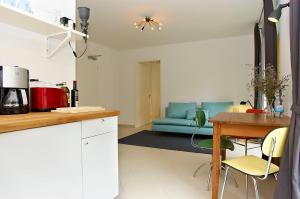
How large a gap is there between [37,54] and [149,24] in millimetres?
2911

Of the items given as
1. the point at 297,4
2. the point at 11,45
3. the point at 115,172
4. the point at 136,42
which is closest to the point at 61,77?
the point at 11,45

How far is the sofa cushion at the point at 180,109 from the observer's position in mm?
5355

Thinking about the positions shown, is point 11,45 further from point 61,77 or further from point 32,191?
point 32,191

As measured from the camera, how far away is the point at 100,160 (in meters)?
1.65

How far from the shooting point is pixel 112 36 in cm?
509

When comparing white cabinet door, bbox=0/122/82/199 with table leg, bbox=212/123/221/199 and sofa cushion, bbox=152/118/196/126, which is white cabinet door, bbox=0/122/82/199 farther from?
sofa cushion, bbox=152/118/196/126

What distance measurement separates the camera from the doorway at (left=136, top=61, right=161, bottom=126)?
21.6 feet

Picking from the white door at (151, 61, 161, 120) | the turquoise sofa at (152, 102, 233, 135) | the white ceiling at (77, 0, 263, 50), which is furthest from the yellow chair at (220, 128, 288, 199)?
the white door at (151, 61, 161, 120)

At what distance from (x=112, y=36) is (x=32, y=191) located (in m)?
4.47

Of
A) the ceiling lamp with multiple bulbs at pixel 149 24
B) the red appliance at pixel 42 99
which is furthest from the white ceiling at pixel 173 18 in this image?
the red appliance at pixel 42 99

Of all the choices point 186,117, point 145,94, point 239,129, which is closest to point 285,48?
point 239,129

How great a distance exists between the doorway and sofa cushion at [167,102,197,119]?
137 centimetres

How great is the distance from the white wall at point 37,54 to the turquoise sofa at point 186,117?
10.5 feet

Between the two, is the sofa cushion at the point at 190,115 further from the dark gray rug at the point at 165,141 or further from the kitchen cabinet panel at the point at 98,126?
the kitchen cabinet panel at the point at 98,126
